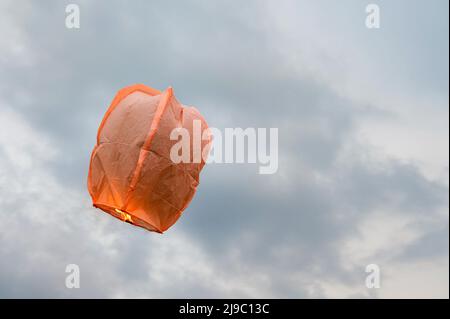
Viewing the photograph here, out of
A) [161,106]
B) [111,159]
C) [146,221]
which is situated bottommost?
[146,221]

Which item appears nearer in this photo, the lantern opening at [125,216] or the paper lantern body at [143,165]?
the paper lantern body at [143,165]

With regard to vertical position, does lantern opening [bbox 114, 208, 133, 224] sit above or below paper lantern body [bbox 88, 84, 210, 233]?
below

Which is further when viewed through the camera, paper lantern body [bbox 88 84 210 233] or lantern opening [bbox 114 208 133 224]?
lantern opening [bbox 114 208 133 224]

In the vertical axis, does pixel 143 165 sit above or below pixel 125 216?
above

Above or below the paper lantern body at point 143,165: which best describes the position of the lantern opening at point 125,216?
below

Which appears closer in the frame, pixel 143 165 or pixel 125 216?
pixel 143 165

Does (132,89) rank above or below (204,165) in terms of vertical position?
above

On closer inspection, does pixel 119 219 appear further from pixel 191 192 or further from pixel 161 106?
pixel 161 106

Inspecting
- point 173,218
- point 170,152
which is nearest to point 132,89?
point 170,152
